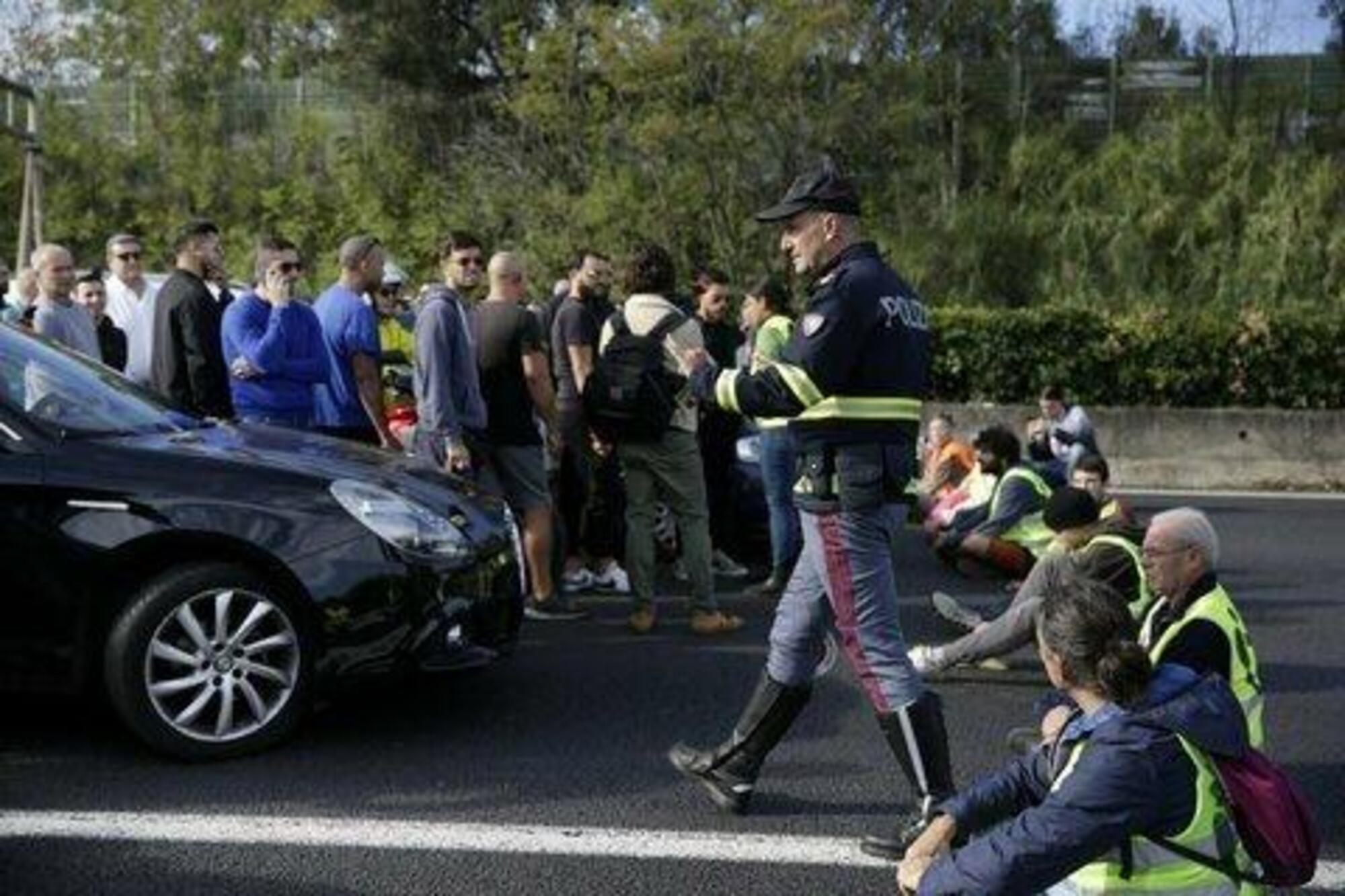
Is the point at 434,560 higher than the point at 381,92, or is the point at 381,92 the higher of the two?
the point at 381,92

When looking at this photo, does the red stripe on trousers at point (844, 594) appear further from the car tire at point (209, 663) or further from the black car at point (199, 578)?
the car tire at point (209, 663)

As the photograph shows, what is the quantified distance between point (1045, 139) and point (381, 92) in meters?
9.83

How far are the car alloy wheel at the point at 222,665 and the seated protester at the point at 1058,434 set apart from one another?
22.6 ft

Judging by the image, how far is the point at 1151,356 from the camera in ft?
45.6

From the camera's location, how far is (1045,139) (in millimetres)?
17734

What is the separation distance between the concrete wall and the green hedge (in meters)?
0.28

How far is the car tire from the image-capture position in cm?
488

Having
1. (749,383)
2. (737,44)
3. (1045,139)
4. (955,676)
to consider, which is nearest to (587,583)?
(955,676)

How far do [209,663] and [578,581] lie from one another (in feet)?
10.4

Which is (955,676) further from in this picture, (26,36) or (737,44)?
(26,36)

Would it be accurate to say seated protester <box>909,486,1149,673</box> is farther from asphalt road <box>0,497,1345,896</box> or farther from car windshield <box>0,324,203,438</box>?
car windshield <box>0,324,203,438</box>

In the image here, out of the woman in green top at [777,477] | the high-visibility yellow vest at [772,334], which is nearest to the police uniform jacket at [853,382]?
the high-visibility yellow vest at [772,334]

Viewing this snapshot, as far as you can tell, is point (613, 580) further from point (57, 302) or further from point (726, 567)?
point (57, 302)

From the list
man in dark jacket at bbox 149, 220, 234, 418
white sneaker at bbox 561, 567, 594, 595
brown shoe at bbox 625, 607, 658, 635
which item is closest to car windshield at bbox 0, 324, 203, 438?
man in dark jacket at bbox 149, 220, 234, 418
